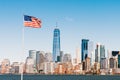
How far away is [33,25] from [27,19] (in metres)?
1.23

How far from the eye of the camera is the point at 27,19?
5597cm

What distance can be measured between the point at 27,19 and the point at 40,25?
87.2 inches

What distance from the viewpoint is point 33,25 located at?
2200 inches

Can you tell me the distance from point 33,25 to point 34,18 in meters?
1.22

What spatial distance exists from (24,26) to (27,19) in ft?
3.80

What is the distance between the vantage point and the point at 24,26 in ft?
182

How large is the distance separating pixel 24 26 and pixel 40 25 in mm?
2590

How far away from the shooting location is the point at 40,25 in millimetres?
56906

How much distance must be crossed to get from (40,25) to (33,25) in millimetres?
1406

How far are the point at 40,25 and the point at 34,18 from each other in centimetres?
138

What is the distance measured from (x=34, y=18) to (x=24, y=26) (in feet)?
6.67
